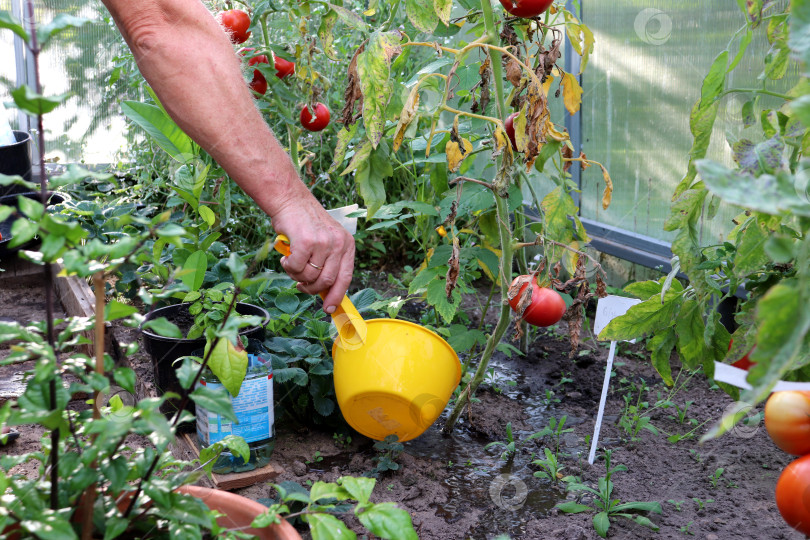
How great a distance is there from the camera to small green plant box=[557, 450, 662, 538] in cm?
134

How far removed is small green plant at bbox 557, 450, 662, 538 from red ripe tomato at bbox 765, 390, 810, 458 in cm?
52

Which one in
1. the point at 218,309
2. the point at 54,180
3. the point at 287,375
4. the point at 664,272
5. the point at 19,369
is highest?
the point at 54,180

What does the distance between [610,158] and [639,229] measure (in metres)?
0.33

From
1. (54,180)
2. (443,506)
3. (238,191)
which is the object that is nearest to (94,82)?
(238,191)

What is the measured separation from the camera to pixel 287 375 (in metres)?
1.60

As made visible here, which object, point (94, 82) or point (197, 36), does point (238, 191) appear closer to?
point (197, 36)

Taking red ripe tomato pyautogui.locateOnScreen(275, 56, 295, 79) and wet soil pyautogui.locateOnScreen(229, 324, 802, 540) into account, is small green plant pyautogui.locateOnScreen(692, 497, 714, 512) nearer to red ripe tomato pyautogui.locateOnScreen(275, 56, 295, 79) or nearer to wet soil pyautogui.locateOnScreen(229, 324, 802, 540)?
A: wet soil pyautogui.locateOnScreen(229, 324, 802, 540)

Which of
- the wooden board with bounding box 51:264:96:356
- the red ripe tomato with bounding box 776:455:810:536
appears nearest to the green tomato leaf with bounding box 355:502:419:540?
the red ripe tomato with bounding box 776:455:810:536

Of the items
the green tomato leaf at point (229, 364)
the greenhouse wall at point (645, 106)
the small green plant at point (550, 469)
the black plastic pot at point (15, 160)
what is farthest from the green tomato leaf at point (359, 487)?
the black plastic pot at point (15, 160)

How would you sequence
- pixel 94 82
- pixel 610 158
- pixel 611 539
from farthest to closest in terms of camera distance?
pixel 94 82 < pixel 610 158 < pixel 611 539

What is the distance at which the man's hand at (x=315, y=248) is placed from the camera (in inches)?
49.1

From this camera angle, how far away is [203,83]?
1.17 meters

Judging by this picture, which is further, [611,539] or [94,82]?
[94,82]

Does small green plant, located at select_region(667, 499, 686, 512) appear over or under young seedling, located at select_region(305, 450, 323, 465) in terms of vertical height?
over
